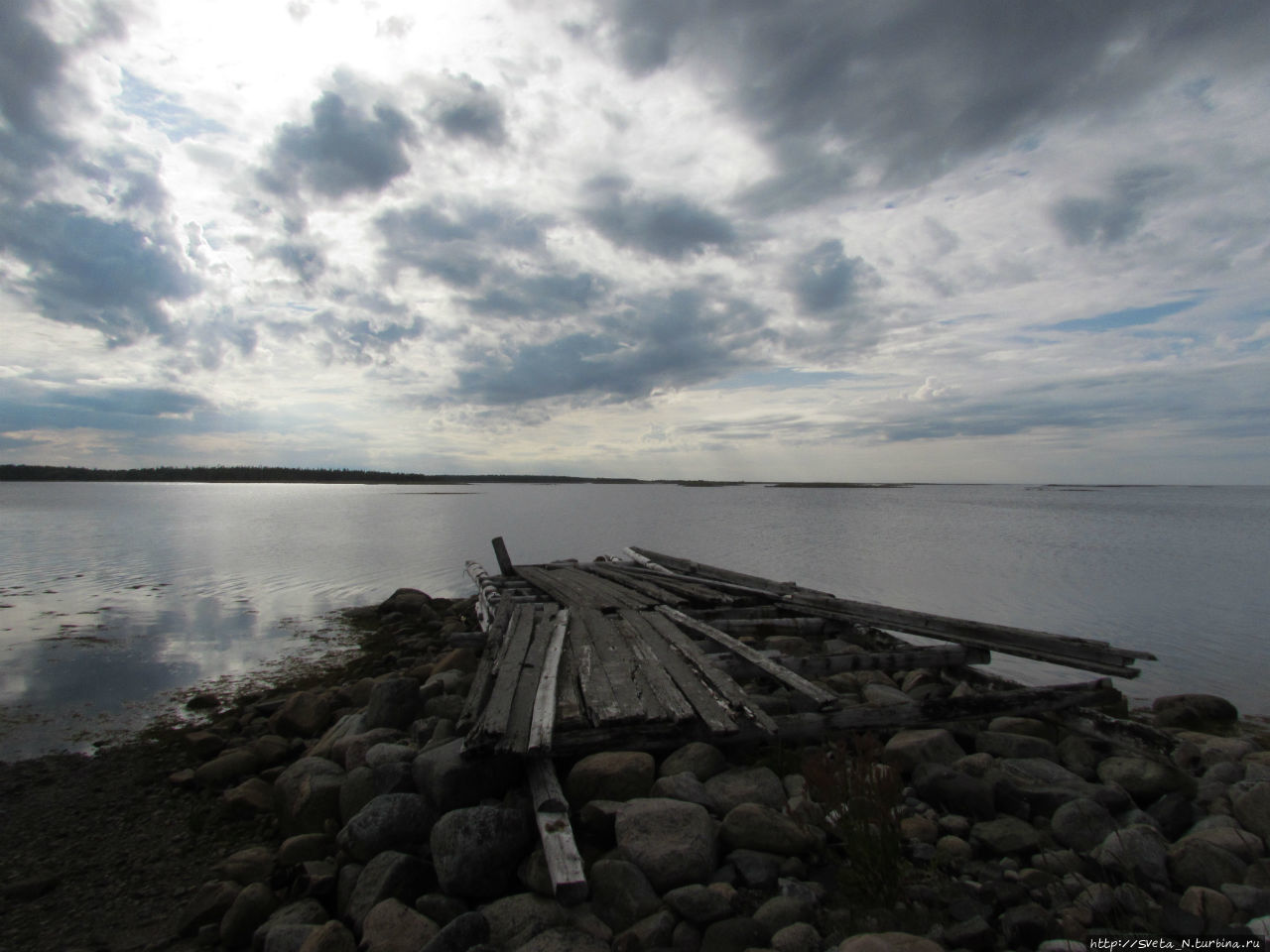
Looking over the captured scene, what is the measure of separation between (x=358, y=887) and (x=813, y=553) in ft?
78.7

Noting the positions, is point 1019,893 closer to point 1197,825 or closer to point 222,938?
point 1197,825

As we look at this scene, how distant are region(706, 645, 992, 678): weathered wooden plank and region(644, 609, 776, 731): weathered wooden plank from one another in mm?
343

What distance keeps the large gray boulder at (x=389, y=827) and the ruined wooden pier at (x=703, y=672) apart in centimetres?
62

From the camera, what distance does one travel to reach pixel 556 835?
4.04 meters

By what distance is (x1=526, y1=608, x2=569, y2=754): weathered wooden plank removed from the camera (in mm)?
4910

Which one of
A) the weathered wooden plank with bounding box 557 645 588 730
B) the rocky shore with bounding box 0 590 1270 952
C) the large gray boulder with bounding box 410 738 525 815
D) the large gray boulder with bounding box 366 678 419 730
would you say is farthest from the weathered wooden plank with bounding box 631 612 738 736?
the large gray boulder with bounding box 366 678 419 730

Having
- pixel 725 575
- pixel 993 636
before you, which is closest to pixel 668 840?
pixel 993 636

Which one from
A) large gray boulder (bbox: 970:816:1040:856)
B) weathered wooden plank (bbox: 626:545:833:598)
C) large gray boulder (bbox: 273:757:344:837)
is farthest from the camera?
weathered wooden plank (bbox: 626:545:833:598)

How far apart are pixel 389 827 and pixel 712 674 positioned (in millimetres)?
3128

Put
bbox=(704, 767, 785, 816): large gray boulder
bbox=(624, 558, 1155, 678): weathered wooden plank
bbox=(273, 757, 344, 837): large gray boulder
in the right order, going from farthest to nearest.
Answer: bbox=(624, 558, 1155, 678): weathered wooden plank → bbox=(273, 757, 344, 837): large gray boulder → bbox=(704, 767, 785, 816): large gray boulder

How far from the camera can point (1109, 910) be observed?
335 centimetres

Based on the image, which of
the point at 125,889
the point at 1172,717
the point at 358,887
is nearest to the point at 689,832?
the point at 358,887

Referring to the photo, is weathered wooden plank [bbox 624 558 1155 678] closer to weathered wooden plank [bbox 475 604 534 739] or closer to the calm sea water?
the calm sea water

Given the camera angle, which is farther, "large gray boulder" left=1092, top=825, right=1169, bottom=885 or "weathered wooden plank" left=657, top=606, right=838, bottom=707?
"weathered wooden plank" left=657, top=606, right=838, bottom=707
